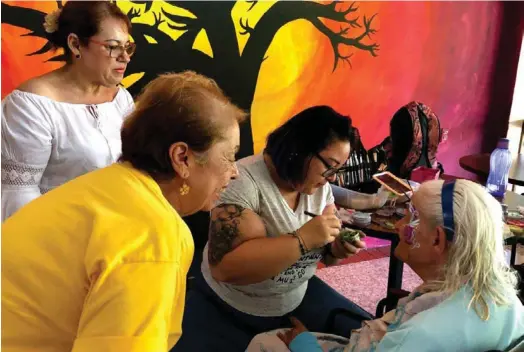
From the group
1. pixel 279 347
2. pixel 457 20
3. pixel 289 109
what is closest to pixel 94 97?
pixel 279 347

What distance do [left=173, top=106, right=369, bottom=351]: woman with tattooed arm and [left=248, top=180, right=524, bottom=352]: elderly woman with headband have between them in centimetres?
34

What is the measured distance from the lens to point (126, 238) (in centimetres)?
89

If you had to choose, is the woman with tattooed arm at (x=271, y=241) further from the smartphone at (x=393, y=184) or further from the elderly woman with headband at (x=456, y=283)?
the smartphone at (x=393, y=184)

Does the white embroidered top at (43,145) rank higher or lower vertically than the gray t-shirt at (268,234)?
higher

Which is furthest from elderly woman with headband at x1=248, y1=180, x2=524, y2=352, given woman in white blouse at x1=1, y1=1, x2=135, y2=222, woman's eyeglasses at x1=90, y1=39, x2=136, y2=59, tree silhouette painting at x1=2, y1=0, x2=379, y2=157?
tree silhouette painting at x1=2, y1=0, x2=379, y2=157

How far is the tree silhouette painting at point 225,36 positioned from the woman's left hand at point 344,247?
165 centimetres

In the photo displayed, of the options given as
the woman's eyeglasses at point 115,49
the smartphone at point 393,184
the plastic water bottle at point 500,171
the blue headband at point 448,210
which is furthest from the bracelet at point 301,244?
the plastic water bottle at point 500,171

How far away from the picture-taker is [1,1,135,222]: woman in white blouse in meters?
1.81

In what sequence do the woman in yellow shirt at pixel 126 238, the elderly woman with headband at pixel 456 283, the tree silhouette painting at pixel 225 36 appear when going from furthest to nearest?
1. the tree silhouette painting at pixel 225 36
2. the elderly woman with headband at pixel 456 283
3. the woman in yellow shirt at pixel 126 238

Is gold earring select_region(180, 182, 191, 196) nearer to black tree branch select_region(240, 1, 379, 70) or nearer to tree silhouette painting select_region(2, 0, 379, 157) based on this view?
tree silhouette painting select_region(2, 0, 379, 157)

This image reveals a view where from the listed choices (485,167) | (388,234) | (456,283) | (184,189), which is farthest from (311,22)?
(184,189)

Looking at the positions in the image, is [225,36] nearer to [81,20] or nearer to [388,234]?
[81,20]

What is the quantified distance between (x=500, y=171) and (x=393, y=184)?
92cm

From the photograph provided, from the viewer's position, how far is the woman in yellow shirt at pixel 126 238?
86cm
